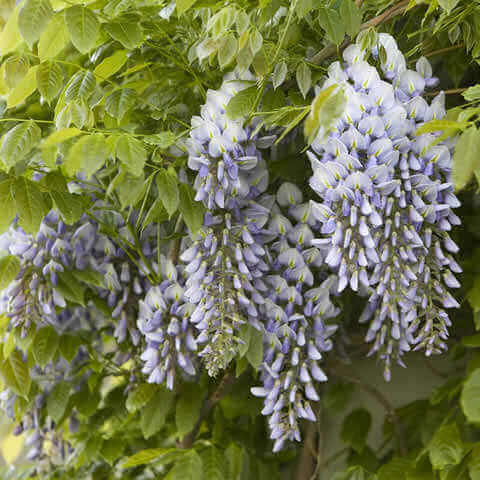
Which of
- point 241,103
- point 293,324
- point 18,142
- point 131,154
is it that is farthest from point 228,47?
point 293,324

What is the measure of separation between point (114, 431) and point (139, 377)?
0.15 m

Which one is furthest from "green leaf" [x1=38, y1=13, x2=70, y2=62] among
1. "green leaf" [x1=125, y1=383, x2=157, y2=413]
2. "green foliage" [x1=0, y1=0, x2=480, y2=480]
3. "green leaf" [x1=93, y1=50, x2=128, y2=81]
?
"green leaf" [x1=125, y1=383, x2=157, y2=413]

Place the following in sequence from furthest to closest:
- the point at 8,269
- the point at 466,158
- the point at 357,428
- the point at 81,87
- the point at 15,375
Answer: the point at 357,428
the point at 15,375
the point at 8,269
the point at 81,87
the point at 466,158

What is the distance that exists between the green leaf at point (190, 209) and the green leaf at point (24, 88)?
0.78 ft

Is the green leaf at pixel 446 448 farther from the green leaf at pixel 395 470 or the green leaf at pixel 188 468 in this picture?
the green leaf at pixel 188 468

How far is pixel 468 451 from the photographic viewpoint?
103cm

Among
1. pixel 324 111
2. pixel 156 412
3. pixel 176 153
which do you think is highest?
pixel 176 153

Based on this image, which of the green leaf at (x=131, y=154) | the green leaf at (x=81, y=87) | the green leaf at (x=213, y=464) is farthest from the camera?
the green leaf at (x=213, y=464)

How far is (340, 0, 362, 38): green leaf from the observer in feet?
2.77

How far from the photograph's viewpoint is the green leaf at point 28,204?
88cm

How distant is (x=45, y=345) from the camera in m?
1.13

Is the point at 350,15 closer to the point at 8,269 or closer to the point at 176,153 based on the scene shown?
the point at 176,153

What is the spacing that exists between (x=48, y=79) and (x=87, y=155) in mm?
197

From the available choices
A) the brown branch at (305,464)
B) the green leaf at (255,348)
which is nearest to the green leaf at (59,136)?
the green leaf at (255,348)
